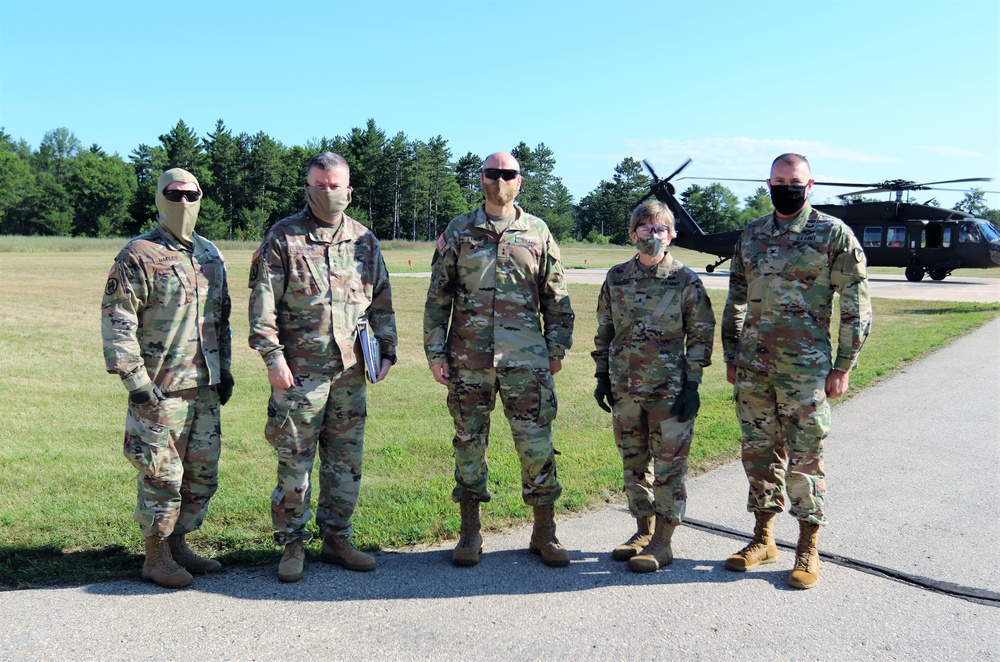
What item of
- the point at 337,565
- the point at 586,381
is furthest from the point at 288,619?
the point at 586,381

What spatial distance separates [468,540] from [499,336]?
47.1 inches

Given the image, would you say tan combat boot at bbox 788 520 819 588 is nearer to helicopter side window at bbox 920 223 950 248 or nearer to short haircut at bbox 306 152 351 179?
short haircut at bbox 306 152 351 179

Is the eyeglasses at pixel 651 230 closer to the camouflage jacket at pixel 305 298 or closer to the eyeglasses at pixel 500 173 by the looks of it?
the eyeglasses at pixel 500 173

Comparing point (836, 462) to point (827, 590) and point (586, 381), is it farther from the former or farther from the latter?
point (586, 381)

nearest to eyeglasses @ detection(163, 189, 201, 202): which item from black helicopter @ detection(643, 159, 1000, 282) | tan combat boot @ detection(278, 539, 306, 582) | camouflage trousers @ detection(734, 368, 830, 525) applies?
tan combat boot @ detection(278, 539, 306, 582)

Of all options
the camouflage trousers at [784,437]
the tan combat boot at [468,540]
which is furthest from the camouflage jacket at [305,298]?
the camouflage trousers at [784,437]

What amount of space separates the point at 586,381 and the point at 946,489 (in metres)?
4.99

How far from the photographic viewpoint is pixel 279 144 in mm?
78188

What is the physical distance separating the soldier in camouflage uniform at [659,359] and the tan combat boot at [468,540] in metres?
0.81

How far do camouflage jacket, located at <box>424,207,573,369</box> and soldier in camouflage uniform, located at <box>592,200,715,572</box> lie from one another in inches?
Answer: 15.4

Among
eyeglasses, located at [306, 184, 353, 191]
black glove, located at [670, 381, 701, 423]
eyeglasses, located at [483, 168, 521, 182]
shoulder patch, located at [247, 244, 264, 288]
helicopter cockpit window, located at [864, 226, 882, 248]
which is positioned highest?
helicopter cockpit window, located at [864, 226, 882, 248]

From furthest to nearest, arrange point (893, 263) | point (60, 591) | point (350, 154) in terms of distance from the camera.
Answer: point (350, 154)
point (893, 263)
point (60, 591)

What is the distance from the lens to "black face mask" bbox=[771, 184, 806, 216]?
4.13 metres

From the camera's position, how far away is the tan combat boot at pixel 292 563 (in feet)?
13.0
